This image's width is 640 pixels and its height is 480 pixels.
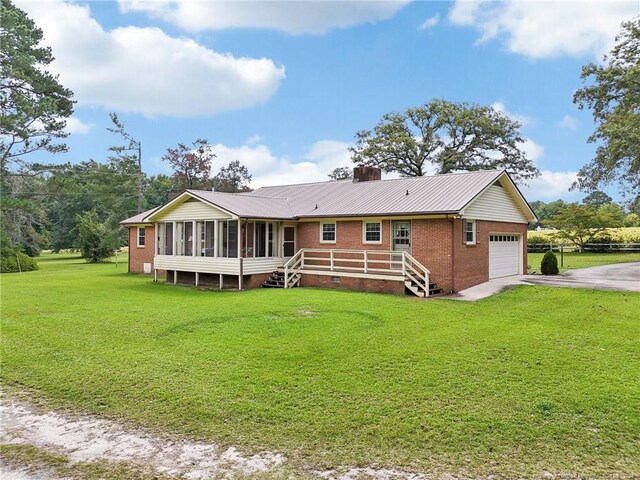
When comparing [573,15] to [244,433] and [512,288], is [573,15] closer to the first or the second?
[512,288]

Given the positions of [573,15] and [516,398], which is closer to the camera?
[516,398]

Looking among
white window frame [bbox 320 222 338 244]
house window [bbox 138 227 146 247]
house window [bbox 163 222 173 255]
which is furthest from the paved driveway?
house window [bbox 138 227 146 247]

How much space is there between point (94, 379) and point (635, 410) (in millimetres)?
7924

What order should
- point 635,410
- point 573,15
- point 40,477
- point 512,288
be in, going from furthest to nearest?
point 573,15
point 512,288
point 635,410
point 40,477

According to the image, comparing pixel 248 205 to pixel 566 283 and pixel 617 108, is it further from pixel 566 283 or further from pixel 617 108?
pixel 617 108

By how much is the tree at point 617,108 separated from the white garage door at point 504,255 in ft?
33.3

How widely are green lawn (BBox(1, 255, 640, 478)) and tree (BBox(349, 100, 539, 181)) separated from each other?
29.0m

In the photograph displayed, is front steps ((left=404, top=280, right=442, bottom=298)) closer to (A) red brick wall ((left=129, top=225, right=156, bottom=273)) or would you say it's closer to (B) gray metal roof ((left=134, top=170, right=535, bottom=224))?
(B) gray metal roof ((left=134, top=170, right=535, bottom=224))

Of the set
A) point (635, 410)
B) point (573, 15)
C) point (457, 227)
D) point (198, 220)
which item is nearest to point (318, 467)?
point (635, 410)

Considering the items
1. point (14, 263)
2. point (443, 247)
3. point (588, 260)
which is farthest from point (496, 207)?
point (14, 263)

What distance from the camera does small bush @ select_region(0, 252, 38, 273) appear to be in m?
29.8

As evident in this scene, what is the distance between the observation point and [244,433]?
5.38 meters

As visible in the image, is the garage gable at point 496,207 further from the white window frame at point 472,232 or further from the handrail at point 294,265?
the handrail at point 294,265

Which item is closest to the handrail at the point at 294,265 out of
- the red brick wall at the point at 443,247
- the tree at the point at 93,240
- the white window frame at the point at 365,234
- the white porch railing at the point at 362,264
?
the white porch railing at the point at 362,264
